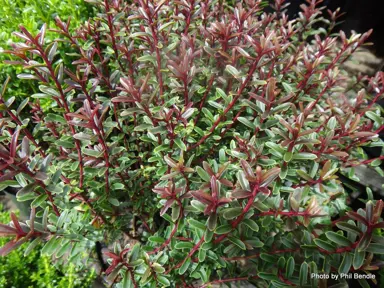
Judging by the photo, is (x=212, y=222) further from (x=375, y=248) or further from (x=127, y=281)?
(x=375, y=248)

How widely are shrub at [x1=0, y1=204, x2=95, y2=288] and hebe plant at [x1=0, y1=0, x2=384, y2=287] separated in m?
0.56

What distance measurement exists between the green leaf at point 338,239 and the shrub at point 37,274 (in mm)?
1741

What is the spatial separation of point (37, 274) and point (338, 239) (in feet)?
6.70

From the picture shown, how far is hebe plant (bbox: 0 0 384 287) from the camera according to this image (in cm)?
118

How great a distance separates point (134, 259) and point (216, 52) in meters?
1.16

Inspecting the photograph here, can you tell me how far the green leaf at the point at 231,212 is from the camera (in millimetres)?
1109

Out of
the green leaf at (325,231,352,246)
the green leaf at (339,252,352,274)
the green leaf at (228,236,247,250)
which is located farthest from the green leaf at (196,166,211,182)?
the green leaf at (339,252,352,274)

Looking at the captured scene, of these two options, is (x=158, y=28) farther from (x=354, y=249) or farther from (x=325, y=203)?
(x=325, y=203)

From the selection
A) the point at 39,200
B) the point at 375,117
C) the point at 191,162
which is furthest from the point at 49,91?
the point at 375,117

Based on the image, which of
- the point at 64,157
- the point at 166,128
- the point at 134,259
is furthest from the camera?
the point at 64,157

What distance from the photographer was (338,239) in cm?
115

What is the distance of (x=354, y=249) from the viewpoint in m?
1.15

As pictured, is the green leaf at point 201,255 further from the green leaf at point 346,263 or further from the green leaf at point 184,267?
the green leaf at point 346,263

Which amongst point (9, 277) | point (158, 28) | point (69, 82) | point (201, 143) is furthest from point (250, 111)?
point (9, 277)
